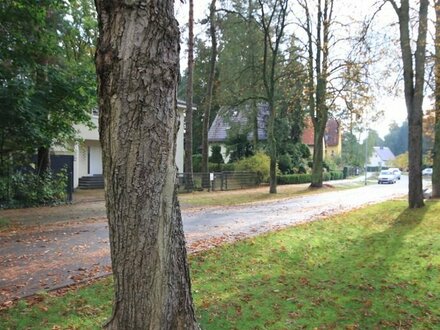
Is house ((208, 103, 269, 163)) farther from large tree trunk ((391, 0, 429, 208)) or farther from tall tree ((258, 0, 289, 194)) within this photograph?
large tree trunk ((391, 0, 429, 208))

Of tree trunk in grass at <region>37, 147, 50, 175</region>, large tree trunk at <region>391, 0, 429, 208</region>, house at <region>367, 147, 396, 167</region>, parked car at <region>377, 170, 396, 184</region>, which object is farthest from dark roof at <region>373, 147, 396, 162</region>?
tree trunk in grass at <region>37, 147, 50, 175</region>

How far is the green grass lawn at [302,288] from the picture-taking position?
531cm

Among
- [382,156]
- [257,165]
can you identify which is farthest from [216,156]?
[382,156]

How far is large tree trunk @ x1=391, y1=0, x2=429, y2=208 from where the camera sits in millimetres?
15734

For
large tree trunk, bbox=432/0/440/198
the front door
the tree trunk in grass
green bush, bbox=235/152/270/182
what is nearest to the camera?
large tree trunk, bbox=432/0/440/198

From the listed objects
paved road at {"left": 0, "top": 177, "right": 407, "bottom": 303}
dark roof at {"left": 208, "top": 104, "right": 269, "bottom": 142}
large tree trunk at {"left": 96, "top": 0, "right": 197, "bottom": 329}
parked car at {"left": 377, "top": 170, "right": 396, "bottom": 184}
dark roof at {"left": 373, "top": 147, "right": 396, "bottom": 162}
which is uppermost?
dark roof at {"left": 208, "top": 104, "right": 269, "bottom": 142}

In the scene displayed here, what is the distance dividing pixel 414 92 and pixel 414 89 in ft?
0.46

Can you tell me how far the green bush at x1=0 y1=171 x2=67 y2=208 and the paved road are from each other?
4.94 metres

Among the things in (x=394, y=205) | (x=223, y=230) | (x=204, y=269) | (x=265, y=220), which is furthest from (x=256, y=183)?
(x=204, y=269)

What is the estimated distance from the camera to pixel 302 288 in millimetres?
6715

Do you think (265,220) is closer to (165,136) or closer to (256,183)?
(165,136)

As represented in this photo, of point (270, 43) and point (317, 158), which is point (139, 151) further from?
point (317, 158)

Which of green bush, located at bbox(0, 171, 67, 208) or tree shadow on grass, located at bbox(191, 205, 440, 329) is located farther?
green bush, located at bbox(0, 171, 67, 208)

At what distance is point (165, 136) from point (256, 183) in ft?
108
